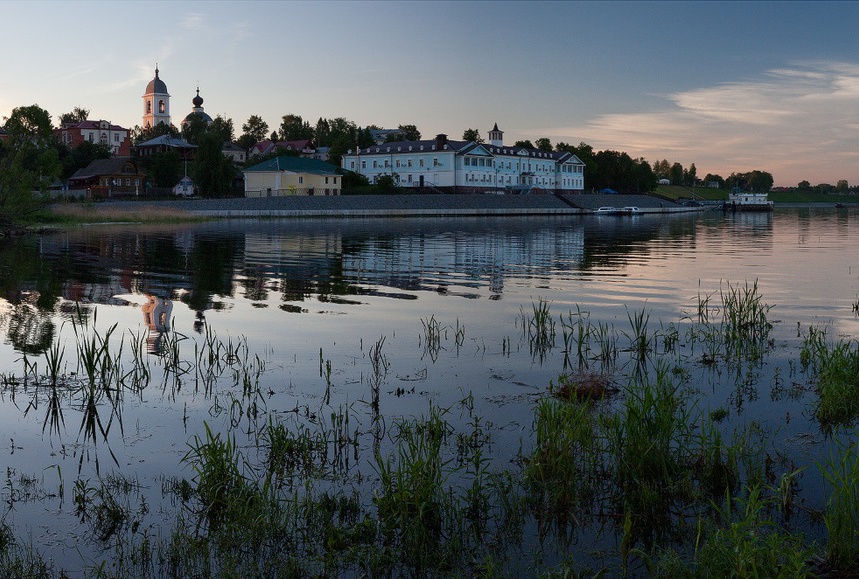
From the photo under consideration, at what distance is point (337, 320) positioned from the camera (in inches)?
720

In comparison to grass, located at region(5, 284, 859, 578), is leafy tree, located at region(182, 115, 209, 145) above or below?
above

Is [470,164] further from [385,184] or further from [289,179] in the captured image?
[289,179]

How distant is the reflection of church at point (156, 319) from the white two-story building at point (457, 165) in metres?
112

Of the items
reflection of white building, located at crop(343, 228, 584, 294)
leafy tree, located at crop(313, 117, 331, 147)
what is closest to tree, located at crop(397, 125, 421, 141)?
leafy tree, located at crop(313, 117, 331, 147)

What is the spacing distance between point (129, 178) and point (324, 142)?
6666 cm

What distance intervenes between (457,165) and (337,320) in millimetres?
118094

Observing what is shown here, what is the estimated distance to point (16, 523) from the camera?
6750mm

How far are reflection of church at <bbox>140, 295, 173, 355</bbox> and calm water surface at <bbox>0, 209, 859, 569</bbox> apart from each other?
0.08 metres

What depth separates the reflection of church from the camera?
1511 centimetres

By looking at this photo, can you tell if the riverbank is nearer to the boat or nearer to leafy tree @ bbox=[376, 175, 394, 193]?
leafy tree @ bbox=[376, 175, 394, 193]

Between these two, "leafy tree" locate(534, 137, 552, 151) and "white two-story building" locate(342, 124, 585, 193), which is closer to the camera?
"white two-story building" locate(342, 124, 585, 193)

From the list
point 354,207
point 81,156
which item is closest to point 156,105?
point 81,156

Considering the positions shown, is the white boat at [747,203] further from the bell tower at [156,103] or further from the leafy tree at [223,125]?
the bell tower at [156,103]

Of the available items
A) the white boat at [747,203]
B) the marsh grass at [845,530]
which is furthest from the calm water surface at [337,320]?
the white boat at [747,203]
